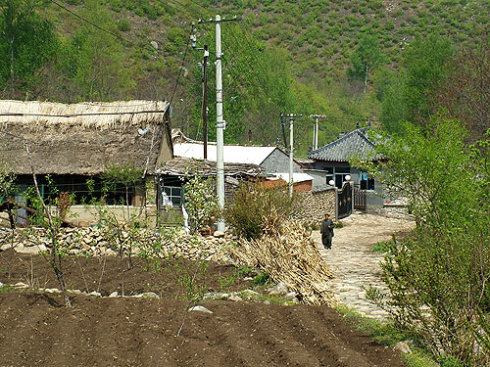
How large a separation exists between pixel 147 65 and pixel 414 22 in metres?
52.6

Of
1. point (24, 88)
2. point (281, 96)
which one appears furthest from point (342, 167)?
point (24, 88)

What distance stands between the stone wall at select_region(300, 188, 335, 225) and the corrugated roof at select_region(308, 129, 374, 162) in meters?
12.8

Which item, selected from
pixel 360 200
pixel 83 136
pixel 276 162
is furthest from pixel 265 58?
pixel 83 136

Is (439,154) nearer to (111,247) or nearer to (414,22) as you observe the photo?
(111,247)

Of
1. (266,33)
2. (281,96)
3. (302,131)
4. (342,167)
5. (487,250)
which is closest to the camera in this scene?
(487,250)

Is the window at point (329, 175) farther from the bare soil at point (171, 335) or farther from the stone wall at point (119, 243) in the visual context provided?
the bare soil at point (171, 335)

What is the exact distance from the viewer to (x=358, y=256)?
742 inches

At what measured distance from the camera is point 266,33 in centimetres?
9869

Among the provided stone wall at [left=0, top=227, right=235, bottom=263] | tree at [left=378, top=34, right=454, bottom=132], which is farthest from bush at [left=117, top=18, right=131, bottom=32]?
stone wall at [left=0, top=227, right=235, bottom=263]

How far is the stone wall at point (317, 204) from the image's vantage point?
2691 centimetres

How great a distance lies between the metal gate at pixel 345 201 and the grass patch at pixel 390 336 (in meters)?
18.4

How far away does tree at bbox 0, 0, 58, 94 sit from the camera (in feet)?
116

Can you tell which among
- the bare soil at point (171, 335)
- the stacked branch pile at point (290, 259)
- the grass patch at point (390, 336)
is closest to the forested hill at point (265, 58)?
the stacked branch pile at point (290, 259)

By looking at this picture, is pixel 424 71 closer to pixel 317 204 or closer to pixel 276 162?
pixel 276 162
